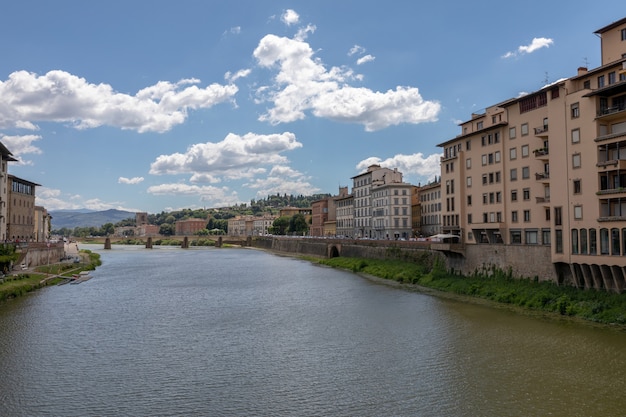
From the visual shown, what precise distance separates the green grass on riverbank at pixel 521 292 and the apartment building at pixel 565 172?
1.29 metres

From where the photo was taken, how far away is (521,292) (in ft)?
125

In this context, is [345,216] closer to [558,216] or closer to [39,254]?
[39,254]

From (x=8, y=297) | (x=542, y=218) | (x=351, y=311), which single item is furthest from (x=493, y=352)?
(x=8, y=297)

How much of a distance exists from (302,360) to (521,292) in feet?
71.3

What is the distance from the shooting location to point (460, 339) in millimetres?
27906

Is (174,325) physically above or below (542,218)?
below

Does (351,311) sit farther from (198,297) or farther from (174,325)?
Result: (198,297)

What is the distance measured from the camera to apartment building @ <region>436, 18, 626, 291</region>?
32.3 metres

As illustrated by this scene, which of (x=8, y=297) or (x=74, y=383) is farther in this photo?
(x=8, y=297)

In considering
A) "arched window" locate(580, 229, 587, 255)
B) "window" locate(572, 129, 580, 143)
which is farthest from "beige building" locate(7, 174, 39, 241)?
"arched window" locate(580, 229, 587, 255)

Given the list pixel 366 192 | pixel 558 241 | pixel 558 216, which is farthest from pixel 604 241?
pixel 366 192

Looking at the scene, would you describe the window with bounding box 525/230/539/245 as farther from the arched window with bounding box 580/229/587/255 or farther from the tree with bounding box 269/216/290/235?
the tree with bounding box 269/216/290/235

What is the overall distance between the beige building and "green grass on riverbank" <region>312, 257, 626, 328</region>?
53981 millimetres

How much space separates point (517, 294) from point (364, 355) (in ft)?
61.2
